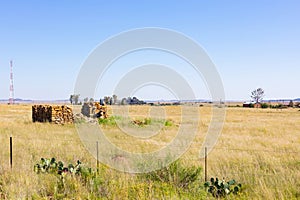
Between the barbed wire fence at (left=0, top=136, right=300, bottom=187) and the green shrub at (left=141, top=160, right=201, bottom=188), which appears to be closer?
the green shrub at (left=141, top=160, right=201, bottom=188)

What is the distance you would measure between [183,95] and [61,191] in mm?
8707

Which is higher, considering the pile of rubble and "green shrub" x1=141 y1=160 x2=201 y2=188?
the pile of rubble

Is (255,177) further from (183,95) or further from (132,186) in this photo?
(183,95)

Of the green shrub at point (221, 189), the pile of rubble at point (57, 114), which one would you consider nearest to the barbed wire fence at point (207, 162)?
the green shrub at point (221, 189)

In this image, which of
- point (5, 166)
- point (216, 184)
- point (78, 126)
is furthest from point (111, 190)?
point (78, 126)

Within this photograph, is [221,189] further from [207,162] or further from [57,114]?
[57,114]

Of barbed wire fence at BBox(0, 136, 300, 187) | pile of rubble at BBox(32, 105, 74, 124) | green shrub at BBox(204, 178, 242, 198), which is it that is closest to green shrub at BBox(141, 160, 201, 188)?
barbed wire fence at BBox(0, 136, 300, 187)

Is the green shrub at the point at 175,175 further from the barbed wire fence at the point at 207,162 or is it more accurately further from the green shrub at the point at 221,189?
the green shrub at the point at 221,189

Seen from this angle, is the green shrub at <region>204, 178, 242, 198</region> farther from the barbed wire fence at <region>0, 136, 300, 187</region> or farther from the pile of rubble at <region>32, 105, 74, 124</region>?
the pile of rubble at <region>32, 105, 74, 124</region>

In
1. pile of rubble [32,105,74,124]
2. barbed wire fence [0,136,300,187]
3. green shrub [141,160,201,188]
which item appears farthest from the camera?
pile of rubble [32,105,74,124]

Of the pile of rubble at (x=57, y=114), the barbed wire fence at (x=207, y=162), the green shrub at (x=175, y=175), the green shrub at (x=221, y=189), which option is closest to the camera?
the green shrub at (x=221, y=189)

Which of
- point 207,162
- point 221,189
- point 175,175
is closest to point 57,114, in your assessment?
point 207,162

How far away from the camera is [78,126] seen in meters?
21.3

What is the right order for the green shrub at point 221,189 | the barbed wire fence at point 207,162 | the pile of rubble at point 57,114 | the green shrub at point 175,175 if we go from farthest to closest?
the pile of rubble at point 57,114 → the barbed wire fence at point 207,162 → the green shrub at point 175,175 → the green shrub at point 221,189
